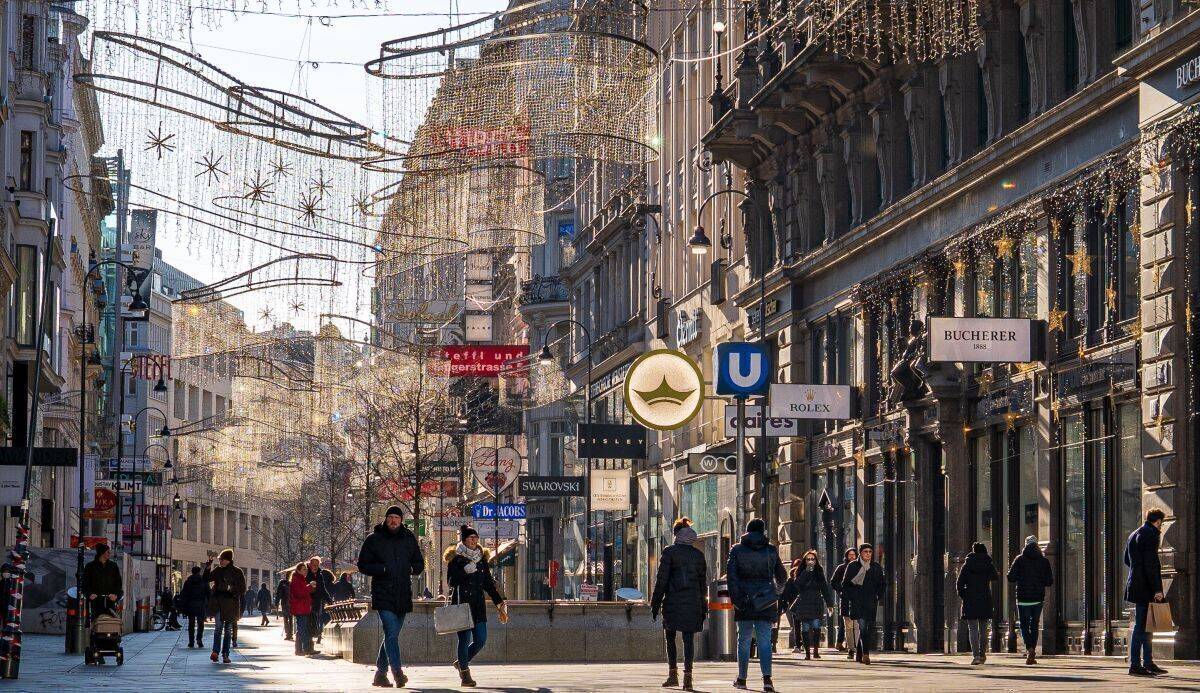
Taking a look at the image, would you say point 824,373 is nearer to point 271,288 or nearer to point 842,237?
point 842,237

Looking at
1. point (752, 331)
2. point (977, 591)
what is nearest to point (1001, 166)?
point (977, 591)

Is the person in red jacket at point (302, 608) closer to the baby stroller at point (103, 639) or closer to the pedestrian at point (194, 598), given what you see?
the pedestrian at point (194, 598)

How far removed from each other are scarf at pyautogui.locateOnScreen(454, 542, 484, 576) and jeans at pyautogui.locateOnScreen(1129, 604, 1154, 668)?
23.3 feet

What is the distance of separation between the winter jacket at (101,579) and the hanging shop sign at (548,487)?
26694mm

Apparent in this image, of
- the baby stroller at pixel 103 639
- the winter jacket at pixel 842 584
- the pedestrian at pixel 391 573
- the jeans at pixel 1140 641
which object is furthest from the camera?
the winter jacket at pixel 842 584

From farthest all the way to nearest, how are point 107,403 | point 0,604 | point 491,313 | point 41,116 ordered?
point 107,403
point 491,313
point 41,116
point 0,604

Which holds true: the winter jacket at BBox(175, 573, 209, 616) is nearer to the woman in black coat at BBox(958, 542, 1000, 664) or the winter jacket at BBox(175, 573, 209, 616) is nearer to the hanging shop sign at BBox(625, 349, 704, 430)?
the hanging shop sign at BBox(625, 349, 704, 430)

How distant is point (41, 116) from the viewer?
64.8 m

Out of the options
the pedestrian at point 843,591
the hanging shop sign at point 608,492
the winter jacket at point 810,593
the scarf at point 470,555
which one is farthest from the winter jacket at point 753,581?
the hanging shop sign at point 608,492

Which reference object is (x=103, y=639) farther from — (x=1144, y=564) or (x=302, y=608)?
(x=1144, y=564)

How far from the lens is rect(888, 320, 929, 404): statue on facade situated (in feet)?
114

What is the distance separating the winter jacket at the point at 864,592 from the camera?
31.0 m

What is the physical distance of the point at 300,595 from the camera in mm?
40281

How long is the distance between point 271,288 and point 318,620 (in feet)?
31.4
